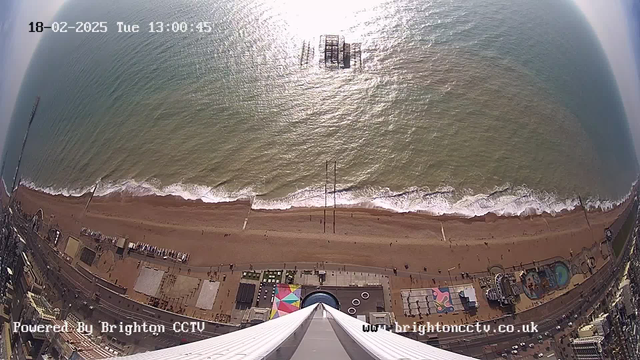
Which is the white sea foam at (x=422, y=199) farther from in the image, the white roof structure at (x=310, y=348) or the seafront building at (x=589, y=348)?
the white roof structure at (x=310, y=348)

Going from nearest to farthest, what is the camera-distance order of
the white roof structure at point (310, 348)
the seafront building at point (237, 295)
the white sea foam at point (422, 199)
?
the white roof structure at point (310, 348) → the seafront building at point (237, 295) → the white sea foam at point (422, 199)

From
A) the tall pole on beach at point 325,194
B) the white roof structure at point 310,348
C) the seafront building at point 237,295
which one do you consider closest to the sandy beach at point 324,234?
the tall pole on beach at point 325,194

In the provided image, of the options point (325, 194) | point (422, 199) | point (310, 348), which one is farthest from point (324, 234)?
point (310, 348)

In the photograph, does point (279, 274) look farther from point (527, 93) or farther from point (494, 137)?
point (527, 93)

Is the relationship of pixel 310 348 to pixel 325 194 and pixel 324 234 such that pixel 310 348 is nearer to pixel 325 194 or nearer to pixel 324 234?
pixel 324 234

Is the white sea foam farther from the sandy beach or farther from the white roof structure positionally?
the white roof structure
